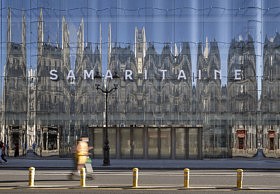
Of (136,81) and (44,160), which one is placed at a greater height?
(136,81)

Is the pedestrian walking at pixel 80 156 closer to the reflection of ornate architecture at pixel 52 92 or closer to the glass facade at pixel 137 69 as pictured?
the glass facade at pixel 137 69

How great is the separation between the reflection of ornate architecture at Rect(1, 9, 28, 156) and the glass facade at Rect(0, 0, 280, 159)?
77 millimetres

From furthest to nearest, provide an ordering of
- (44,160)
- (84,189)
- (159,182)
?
(44,160) < (159,182) < (84,189)

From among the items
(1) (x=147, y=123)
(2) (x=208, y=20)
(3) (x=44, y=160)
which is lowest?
(3) (x=44, y=160)

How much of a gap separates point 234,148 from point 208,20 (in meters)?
9.94

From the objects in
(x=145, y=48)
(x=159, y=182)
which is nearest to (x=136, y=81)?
(x=145, y=48)

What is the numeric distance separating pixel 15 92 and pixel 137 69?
955 cm

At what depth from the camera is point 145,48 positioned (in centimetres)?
4372

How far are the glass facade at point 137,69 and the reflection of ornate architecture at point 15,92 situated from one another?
8cm

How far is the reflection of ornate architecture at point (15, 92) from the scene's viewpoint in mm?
43812

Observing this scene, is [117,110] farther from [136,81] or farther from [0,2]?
[0,2]

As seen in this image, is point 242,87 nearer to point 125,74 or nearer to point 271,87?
point 271,87

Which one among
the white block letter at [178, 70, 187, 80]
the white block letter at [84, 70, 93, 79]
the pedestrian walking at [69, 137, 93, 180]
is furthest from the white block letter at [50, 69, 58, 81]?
the pedestrian walking at [69, 137, 93, 180]

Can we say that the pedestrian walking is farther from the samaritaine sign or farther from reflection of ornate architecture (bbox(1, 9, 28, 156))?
reflection of ornate architecture (bbox(1, 9, 28, 156))
